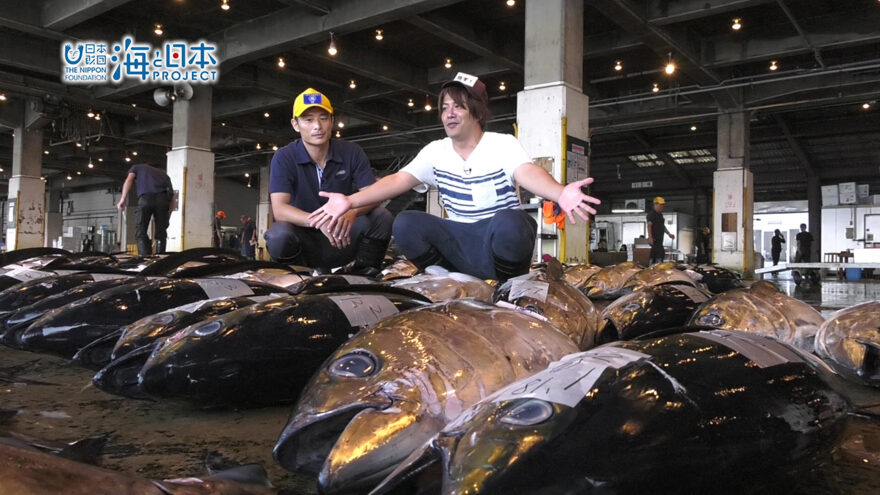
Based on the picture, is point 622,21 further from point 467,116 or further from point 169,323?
point 169,323

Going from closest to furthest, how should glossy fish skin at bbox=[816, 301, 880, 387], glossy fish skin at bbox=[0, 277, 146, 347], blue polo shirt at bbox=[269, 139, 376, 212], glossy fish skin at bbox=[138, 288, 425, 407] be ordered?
glossy fish skin at bbox=[138, 288, 425, 407]
glossy fish skin at bbox=[816, 301, 880, 387]
glossy fish skin at bbox=[0, 277, 146, 347]
blue polo shirt at bbox=[269, 139, 376, 212]

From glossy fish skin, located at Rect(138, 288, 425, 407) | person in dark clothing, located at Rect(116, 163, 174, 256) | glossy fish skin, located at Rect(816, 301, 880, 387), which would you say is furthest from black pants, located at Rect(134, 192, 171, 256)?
glossy fish skin, located at Rect(816, 301, 880, 387)

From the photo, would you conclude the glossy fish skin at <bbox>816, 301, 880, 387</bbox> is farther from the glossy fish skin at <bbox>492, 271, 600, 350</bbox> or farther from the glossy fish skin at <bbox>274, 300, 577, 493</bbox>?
the glossy fish skin at <bbox>274, 300, 577, 493</bbox>

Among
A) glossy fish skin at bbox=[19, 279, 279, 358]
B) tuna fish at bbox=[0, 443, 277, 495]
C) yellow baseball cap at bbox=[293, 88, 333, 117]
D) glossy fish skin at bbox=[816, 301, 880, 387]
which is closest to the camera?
tuna fish at bbox=[0, 443, 277, 495]

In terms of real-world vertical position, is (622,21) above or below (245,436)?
above

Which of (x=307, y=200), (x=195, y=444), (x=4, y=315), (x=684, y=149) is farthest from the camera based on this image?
(x=684, y=149)

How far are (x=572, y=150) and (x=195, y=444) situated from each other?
800 centimetres

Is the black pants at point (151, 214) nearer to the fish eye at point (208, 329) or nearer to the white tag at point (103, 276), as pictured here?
the white tag at point (103, 276)

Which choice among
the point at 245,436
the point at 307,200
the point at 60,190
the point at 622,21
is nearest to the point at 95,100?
the point at 622,21

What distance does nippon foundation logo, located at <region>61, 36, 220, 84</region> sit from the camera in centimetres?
1351

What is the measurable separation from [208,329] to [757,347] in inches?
50.5

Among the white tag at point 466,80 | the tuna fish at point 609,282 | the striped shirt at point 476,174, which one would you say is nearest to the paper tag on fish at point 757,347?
the striped shirt at point 476,174

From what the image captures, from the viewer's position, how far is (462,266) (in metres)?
3.36

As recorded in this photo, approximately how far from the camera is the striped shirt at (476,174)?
3074 millimetres
